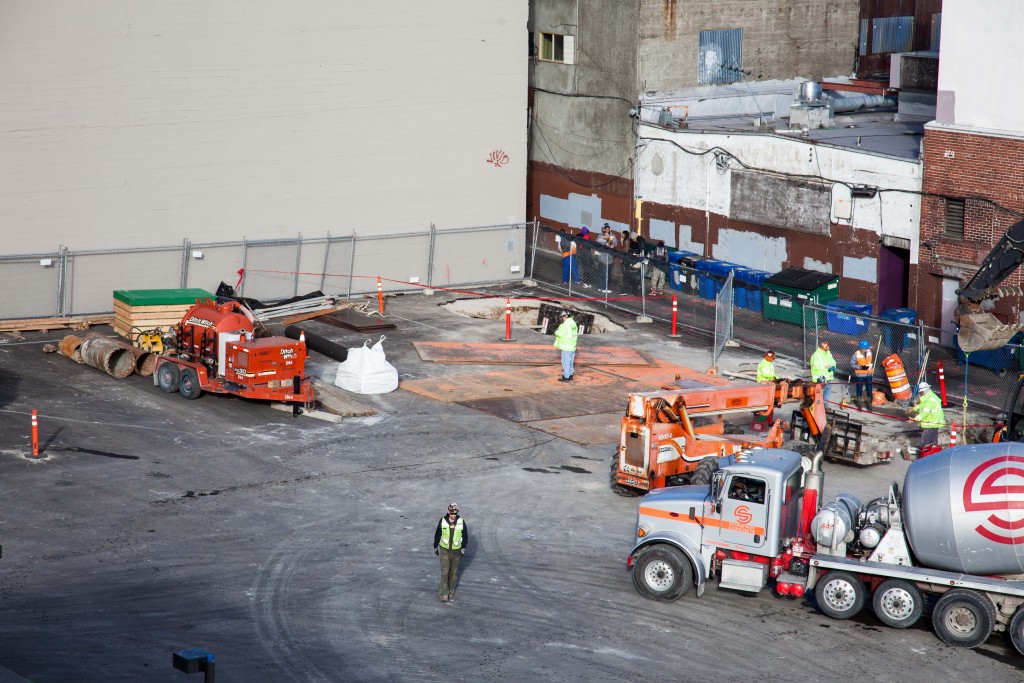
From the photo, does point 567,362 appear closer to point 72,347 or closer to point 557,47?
point 72,347

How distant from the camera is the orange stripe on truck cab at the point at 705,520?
18.9 m

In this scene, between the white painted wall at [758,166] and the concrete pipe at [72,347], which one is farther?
the white painted wall at [758,166]

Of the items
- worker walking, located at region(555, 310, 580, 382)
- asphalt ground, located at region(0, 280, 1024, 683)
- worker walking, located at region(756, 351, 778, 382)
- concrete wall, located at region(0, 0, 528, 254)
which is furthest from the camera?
concrete wall, located at region(0, 0, 528, 254)

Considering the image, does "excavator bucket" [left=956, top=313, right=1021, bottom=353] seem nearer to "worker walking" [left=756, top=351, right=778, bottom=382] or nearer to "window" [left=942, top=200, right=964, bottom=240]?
"worker walking" [left=756, top=351, right=778, bottom=382]

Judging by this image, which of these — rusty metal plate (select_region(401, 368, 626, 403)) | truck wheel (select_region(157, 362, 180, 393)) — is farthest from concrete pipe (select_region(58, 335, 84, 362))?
rusty metal plate (select_region(401, 368, 626, 403))

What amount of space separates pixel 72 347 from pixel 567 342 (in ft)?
39.3

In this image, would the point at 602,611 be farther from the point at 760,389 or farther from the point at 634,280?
the point at 634,280

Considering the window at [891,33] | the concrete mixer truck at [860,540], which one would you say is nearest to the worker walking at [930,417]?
the concrete mixer truck at [860,540]

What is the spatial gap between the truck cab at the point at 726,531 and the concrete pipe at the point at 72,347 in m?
17.8

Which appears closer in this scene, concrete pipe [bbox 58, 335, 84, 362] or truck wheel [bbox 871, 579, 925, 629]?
truck wheel [bbox 871, 579, 925, 629]

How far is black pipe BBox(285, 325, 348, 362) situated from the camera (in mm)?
32375

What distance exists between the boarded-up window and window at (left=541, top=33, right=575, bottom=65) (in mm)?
8896

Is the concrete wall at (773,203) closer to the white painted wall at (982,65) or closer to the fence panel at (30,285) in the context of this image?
the white painted wall at (982,65)

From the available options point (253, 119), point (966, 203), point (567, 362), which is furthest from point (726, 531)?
point (253, 119)
